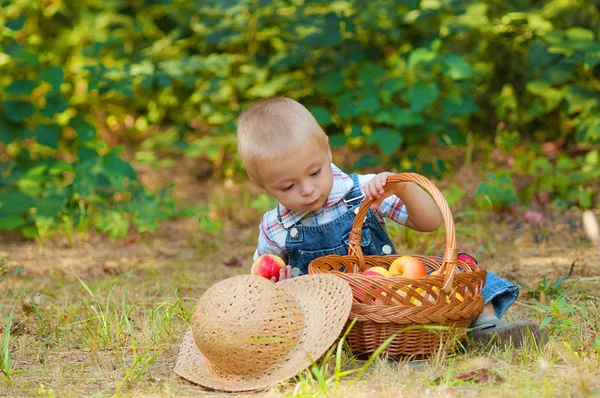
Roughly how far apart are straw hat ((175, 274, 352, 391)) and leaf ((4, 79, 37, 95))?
321 centimetres

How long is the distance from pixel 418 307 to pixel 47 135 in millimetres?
3444

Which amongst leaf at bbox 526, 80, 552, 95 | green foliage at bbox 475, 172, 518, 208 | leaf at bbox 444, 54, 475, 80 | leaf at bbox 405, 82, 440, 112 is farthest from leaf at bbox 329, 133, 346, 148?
leaf at bbox 526, 80, 552, 95

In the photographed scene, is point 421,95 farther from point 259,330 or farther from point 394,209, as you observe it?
point 259,330

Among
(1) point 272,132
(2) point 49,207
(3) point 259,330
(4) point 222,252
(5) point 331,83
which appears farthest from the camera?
(5) point 331,83

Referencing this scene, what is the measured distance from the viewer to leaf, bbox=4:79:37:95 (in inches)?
192

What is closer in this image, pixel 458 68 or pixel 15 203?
pixel 15 203

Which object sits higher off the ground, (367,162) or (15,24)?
(15,24)

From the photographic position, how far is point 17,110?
492cm

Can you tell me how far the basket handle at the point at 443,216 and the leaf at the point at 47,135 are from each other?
288 centimetres

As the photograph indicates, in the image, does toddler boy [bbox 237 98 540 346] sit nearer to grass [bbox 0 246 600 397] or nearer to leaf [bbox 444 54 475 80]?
grass [bbox 0 246 600 397]

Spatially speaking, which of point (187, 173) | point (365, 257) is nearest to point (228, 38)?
point (187, 173)

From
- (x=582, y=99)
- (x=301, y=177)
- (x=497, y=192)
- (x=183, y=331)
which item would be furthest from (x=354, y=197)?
(x=582, y=99)

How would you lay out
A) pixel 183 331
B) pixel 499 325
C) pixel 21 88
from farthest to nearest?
1. pixel 21 88
2. pixel 183 331
3. pixel 499 325

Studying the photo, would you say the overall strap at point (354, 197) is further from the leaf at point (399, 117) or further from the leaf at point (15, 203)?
the leaf at point (15, 203)
